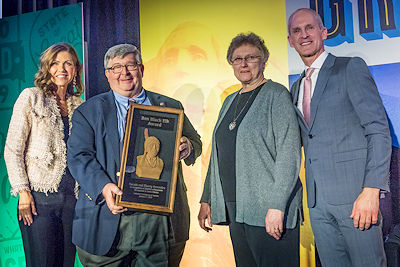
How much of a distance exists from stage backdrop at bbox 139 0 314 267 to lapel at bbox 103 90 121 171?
0.91 feet

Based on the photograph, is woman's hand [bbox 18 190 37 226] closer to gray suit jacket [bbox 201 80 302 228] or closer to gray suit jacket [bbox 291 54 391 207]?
gray suit jacket [bbox 201 80 302 228]

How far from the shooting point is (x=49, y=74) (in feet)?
11.5

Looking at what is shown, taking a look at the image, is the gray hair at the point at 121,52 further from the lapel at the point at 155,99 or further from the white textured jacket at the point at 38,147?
the white textured jacket at the point at 38,147

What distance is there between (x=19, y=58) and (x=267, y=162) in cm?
213

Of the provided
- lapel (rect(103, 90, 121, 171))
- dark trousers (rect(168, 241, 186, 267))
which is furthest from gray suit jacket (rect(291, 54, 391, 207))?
lapel (rect(103, 90, 121, 171))

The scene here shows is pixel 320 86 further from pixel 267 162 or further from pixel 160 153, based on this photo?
pixel 160 153

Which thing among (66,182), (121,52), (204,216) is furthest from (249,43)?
(66,182)

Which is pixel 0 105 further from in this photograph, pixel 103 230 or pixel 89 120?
pixel 103 230

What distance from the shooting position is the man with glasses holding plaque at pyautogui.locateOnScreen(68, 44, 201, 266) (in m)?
3.08

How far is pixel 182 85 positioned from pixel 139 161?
612 mm

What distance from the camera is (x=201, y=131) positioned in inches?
126

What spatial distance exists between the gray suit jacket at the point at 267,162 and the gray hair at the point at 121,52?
0.93 m

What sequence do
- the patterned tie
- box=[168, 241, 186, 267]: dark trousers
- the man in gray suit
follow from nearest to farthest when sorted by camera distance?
1. the man in gray suit
2. the patterned tie
3. box=[168, 241, 186, 267]: dark trousers

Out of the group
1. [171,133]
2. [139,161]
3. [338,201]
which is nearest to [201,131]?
[171,133]
